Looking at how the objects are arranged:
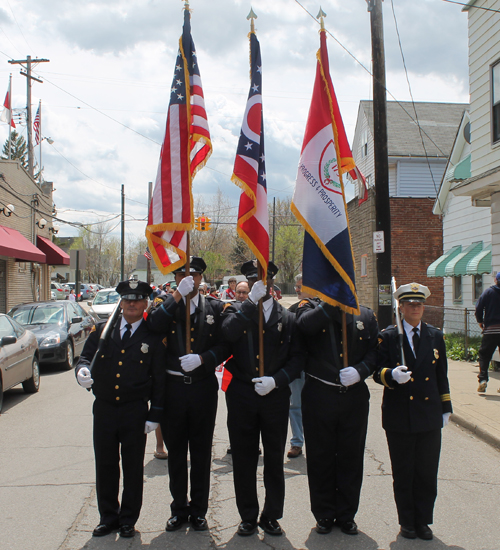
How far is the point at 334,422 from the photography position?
3861 mm

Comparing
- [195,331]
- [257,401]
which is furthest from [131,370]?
[257,401]

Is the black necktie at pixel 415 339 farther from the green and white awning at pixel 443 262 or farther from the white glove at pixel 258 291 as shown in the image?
the green and white awning at pixel 443 262

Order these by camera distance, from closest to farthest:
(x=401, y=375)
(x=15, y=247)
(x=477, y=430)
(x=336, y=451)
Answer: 1. (x=401, y=375)
2. (x=336, y=451)
3. (x=477, y=430)
4. (x=15, y=247)

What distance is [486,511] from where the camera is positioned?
A: 4.24 meters

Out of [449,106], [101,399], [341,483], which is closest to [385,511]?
[341,483]

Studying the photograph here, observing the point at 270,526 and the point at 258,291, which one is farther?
the point at 258,291

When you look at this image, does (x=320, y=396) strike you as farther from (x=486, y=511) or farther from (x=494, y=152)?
(x=494, y=152)

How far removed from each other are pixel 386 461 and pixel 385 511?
4.27 feet

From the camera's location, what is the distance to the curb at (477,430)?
6113 millimetres

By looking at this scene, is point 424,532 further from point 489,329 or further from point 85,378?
point 489,329

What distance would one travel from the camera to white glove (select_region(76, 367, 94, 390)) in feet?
12.6

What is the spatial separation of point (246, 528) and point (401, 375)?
5.31 ft

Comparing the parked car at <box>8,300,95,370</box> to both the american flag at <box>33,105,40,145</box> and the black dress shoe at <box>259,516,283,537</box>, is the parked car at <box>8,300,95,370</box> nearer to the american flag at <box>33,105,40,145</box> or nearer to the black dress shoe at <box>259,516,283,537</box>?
the black dress shoe at <box>259,516,283,537</box>

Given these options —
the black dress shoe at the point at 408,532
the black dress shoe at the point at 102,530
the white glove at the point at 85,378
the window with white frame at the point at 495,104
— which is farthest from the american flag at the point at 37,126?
the black dress shoe at the point at 408,532
